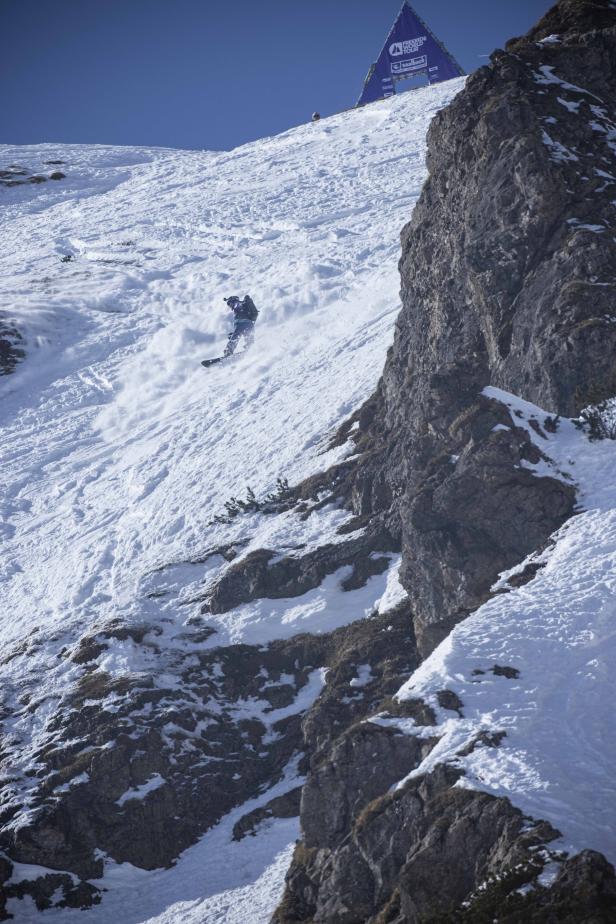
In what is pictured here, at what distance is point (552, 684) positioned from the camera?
17.9 m

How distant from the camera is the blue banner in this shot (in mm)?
81188

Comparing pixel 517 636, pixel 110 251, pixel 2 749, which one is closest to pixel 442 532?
pixel 517 636

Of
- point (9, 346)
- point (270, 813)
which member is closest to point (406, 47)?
point (9, 346)

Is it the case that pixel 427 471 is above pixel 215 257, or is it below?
below

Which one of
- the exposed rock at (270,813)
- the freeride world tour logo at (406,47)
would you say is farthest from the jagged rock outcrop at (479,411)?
the freeride world tour logo at (406,47)

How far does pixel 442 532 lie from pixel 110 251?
47496 mm

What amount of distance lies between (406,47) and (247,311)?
133 feet

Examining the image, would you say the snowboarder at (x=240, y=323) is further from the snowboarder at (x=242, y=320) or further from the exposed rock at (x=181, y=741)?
the exposed rock at (x=181, y=741)

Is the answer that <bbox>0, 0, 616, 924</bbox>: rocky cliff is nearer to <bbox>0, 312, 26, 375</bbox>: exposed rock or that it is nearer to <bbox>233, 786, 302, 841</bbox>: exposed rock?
<bbox>233, 786, 302, 841</bbox>: exposed rock

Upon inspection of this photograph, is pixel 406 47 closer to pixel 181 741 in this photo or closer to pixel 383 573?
pixel 383 573

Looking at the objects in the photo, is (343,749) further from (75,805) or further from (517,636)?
(75,805)

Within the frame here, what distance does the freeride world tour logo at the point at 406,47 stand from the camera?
81.4m

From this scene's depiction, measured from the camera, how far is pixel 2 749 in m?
27.2

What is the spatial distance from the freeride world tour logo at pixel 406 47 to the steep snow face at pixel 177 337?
4.71m
